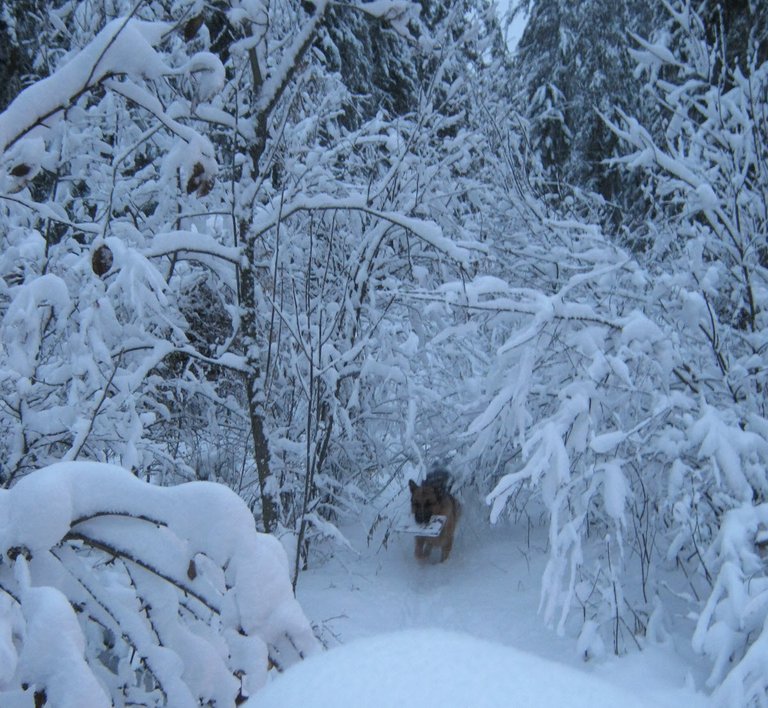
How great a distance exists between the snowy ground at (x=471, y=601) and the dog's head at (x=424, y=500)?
1.76 feet

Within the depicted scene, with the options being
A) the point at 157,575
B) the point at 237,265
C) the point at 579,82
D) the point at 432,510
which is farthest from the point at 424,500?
the point at 579,82

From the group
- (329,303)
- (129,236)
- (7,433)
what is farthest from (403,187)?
(7,433)

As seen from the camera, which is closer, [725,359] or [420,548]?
[725,359]

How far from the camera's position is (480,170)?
25.4 ft

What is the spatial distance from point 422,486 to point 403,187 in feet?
9.72

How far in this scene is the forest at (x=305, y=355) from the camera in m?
1.44

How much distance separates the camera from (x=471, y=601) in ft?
19.8

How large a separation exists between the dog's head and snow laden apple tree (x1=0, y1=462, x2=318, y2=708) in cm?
543

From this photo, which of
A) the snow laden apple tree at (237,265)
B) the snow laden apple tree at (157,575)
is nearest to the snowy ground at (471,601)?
the snow laden apple tree at (237,265)

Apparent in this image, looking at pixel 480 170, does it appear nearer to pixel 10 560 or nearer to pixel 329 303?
pixel 329 303

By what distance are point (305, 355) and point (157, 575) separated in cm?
325

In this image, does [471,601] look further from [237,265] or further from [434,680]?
[434,680]

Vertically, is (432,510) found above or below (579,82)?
below

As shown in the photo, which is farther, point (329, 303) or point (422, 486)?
point (422, 486)
